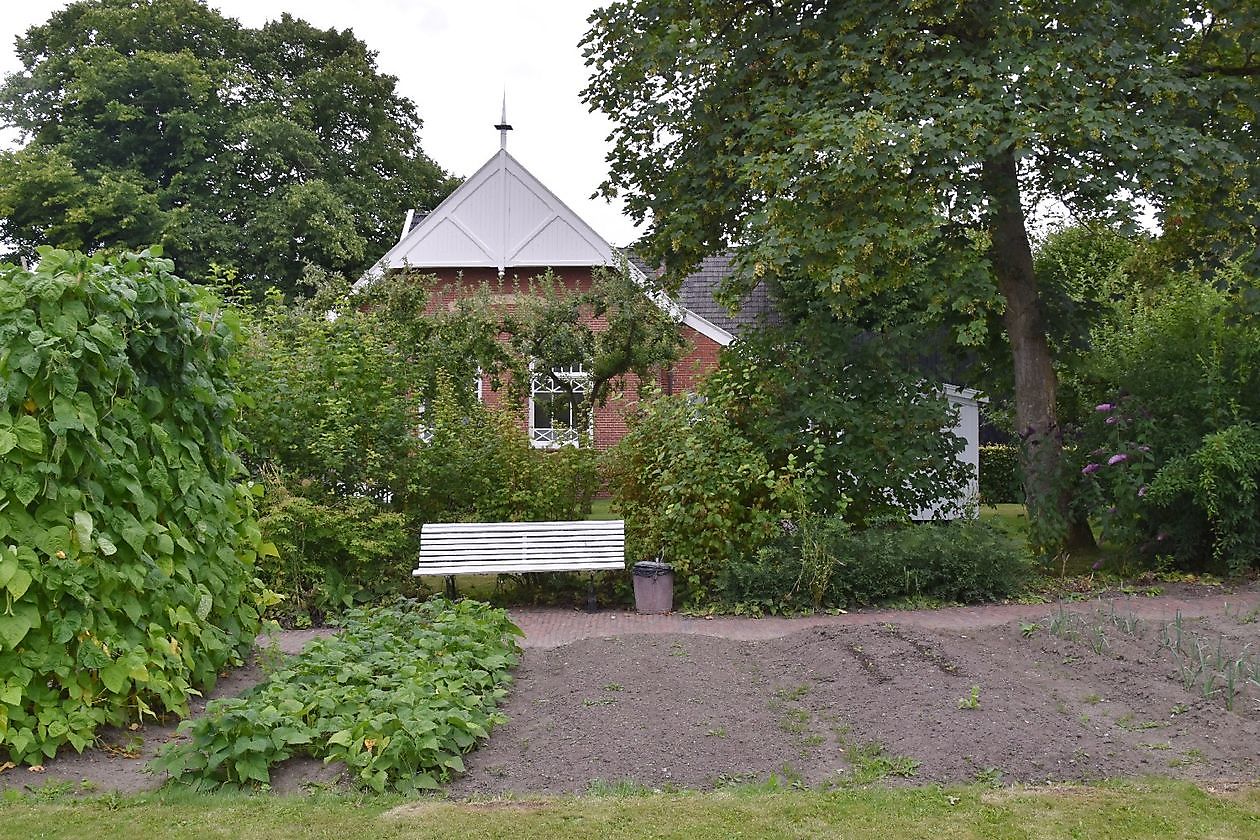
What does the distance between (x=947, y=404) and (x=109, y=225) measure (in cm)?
2451

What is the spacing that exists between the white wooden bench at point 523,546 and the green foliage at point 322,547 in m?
0.39

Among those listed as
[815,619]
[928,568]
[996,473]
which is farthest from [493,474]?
[996,473]

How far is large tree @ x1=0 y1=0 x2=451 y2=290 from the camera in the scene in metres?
28.4

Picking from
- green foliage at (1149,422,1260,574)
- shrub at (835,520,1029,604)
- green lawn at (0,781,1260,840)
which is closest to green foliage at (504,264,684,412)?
shrub at (835,520,1029,604)

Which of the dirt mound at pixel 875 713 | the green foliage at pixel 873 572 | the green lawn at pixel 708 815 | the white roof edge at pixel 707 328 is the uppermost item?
the white roof edge at pixel 707 328

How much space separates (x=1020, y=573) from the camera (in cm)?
1027

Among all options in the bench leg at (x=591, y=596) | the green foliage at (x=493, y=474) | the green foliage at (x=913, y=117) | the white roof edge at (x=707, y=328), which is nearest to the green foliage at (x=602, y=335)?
the green foliage at (x=913, y=117)

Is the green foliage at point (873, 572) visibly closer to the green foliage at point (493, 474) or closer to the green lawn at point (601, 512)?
the green lawn at point (601, 512)

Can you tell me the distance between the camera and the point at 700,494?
1003 cm

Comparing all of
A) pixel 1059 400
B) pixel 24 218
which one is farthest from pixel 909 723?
pixel 24 218

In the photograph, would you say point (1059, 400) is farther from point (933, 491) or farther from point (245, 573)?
point (245, 573)

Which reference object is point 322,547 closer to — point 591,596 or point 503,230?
point 591,596

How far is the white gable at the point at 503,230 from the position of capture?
21.4 metres

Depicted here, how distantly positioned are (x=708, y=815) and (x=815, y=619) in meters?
5.17
